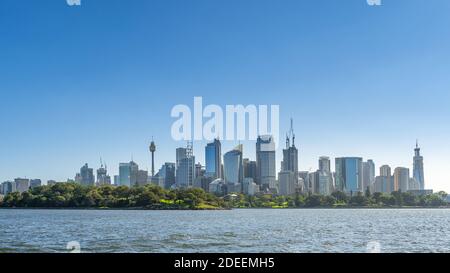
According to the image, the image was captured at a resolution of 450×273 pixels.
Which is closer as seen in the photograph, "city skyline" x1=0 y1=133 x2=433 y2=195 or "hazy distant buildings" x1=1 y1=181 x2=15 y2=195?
"city skyline" x1=0 y1=133 x2=433 y2=195

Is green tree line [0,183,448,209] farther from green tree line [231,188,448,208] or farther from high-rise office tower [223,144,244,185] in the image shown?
high-rise office tower [223,144,244,185]

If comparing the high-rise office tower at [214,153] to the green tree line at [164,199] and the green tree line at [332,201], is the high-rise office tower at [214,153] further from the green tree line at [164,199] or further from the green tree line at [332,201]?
the green tree line at [332,201]

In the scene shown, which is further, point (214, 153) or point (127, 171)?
point (127, 171)

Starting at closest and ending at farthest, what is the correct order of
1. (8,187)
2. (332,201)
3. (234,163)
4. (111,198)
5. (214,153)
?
(214,153) → (234,163) → (111,198) → (332,201) → (8,187)

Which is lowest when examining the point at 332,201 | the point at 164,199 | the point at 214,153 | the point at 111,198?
the point at 332,201

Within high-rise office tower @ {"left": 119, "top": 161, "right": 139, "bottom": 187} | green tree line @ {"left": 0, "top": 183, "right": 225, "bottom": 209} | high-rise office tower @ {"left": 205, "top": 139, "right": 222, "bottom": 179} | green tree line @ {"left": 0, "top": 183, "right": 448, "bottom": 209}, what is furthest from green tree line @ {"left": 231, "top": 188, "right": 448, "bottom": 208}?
high-rise office tower @ {"left": 205, "top": 139, "right": 222, "bottom": 179}

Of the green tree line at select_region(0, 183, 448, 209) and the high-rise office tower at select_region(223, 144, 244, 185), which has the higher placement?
the high-rise office tower at select_region(223, 144, 244, 185)

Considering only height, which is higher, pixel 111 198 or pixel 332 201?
pixel 111 198

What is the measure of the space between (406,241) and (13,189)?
83.9m

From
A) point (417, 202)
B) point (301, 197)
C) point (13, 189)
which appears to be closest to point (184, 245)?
point (301, 197)

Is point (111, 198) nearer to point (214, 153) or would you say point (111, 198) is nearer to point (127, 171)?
point (127, 171)

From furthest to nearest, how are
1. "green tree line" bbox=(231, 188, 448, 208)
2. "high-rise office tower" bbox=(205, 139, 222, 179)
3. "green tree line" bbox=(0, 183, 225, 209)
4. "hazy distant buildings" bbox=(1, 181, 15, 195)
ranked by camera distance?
"hazy distant buildings" bbox=(1, 181, 15, 195)
"green tree line" bbox=(231, 188, 448, 208)
"green tree line" bbox=(0, 183, 225, 209)
"high-rise office tower" bbox=(205, 139, 222, 179)

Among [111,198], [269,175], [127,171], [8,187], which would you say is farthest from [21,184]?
[269,175]

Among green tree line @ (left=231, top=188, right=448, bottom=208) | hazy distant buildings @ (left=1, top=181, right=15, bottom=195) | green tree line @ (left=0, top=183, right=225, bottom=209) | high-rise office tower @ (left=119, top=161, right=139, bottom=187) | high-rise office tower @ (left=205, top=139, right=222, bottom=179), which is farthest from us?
hazy distant buildings @ (left=1, top=181, right=15, bottom=195)
